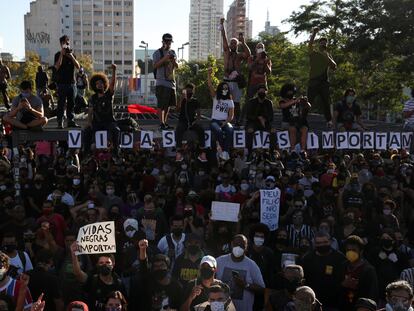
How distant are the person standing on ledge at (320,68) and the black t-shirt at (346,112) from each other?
27.8 inches

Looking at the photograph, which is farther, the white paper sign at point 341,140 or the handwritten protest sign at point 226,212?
the white paper sign at point 341,140

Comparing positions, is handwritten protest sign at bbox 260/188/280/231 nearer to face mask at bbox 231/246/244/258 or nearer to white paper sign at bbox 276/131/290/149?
face mask at bbox 231/246/244/258

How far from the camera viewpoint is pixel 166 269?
672cm

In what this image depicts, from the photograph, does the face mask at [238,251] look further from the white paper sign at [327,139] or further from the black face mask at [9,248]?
the white paper sign at [327,139]

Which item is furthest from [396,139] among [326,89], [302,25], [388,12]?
[302,25]

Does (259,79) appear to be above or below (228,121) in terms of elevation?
above

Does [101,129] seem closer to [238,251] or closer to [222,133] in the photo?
[222,133]

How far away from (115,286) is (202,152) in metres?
6.94

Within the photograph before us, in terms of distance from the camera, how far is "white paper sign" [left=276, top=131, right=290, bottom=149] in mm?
12898

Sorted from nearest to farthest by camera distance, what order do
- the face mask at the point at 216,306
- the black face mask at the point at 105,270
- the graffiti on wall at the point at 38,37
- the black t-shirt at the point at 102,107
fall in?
the face mask at the point at 216,306 → the black face mask at the point at 105,270 → the black t-shirt at the point at 102,107 → the graffiti on wall at the point at 38,37

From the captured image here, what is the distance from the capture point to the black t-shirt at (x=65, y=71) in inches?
520

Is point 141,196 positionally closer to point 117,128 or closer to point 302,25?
point 117,128

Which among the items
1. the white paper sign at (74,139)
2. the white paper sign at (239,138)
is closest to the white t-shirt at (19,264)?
the white paper sign at (74,139)

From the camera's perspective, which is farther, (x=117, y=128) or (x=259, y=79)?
(x=259, y=79)
